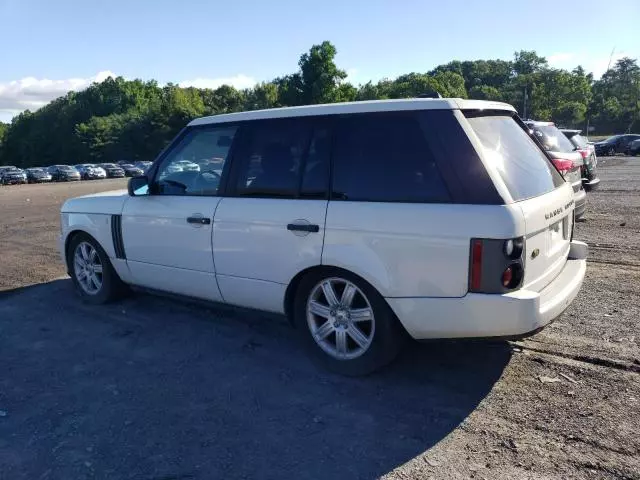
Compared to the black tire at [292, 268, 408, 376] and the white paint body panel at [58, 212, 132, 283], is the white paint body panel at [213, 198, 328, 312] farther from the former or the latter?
the white paint body panel at [58, 212, 132, 283]

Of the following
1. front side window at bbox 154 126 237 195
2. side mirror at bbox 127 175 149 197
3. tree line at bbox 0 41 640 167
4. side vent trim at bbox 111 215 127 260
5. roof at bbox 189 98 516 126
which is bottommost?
side vent trim at bbox 111 215 127 260

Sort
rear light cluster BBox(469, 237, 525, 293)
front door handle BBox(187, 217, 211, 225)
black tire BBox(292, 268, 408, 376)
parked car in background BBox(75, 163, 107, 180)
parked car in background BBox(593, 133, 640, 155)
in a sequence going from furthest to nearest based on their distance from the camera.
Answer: parked car in background BBox(75, 163, 107, 180) < parked car in background BBox(593, 133, 640, 155) < front door handle BBox(187, 217, 211, 225) < black tire BBox(292, 268, 408, 376) < rear light cluster BBox(469, 237, 525, 293)

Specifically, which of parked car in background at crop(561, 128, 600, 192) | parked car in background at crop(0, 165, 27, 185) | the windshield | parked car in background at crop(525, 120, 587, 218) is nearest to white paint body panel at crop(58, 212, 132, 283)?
parked car in background at crop(525, 120, 587, 218)

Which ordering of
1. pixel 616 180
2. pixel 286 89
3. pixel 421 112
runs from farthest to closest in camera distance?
pixel 286 89
pixel 616 180
pixel 421 112

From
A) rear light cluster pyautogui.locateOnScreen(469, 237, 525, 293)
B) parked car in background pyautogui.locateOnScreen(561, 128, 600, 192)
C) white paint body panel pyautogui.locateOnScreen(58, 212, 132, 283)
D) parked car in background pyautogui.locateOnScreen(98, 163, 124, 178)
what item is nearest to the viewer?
rear light cluster pyautogui.locateOnScreen(469, 237, 525, 293)

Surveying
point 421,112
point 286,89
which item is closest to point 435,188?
point 421,112

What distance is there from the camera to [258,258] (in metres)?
4.36

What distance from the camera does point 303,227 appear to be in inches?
159

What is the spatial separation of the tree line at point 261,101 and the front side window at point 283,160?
192 ft

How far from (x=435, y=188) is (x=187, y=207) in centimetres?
225

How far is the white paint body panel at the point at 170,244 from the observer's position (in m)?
4.75

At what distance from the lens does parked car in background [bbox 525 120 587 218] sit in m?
8.29

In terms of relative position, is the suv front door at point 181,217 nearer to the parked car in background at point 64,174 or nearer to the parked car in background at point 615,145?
the parked car in background at point 615,145

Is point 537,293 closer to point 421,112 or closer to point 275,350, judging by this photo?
point 421,112
